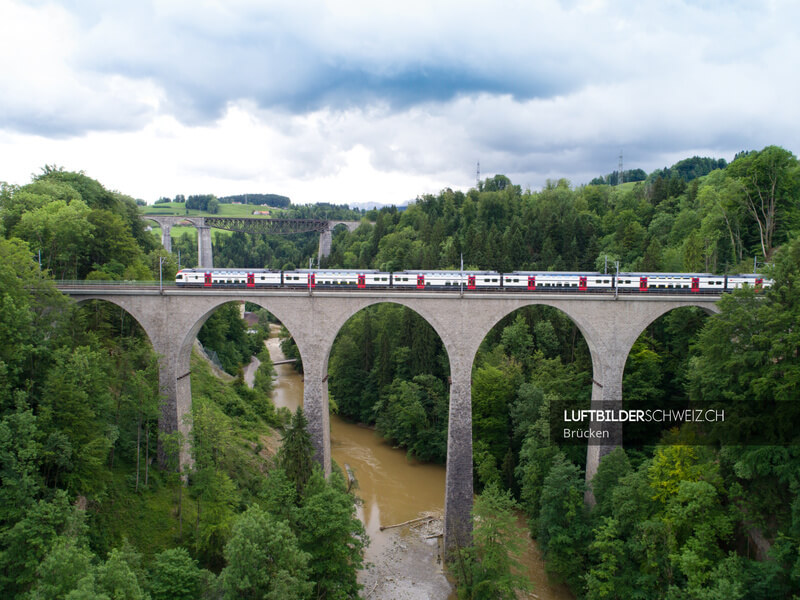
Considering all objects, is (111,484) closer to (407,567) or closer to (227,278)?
(227,278)

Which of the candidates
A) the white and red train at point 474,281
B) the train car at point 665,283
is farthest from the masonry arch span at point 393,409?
the train car at point 665,283

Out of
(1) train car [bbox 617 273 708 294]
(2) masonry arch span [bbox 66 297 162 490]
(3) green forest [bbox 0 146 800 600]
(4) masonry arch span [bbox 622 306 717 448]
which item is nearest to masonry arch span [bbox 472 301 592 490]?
(3) green forest [bbox 0 146 800 600]

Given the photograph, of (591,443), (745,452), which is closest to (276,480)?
(591,443)

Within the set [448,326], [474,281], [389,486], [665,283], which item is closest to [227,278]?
[448,326]

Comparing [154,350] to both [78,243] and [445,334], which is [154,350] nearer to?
[78,243]

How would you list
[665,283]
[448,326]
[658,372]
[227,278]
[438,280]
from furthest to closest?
[658,372], [227,278], [438,280], [448,326], [665,283]

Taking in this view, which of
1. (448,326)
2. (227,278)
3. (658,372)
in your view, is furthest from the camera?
(658,372)

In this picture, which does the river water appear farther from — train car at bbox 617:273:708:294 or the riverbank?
train car at bbox 617:273:708:294
